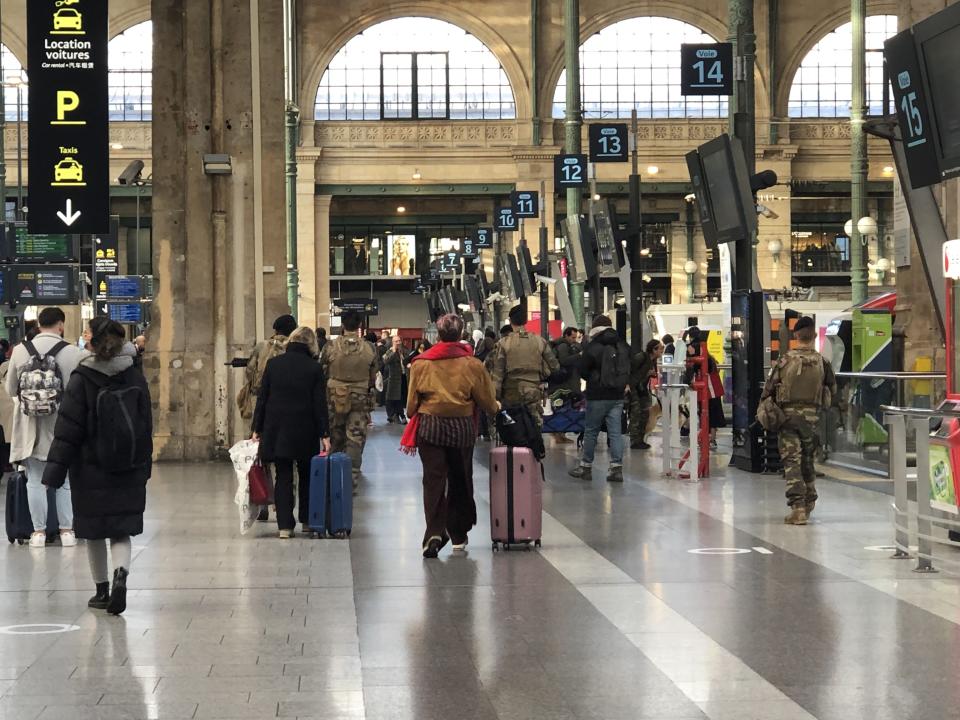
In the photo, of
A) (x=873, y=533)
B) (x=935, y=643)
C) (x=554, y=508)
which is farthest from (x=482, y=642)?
(x=554, y=508)

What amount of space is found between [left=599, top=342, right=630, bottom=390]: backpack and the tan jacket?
638 centimetres

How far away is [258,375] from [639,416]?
382 inches

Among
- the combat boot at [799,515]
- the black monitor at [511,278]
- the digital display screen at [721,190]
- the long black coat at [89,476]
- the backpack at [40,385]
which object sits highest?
the digital display screen at [721,190]

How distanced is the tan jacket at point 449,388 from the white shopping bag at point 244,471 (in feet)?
6.19

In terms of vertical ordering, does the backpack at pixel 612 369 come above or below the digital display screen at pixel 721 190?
below

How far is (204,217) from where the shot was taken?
22.2 m

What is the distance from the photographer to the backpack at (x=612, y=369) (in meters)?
18.4

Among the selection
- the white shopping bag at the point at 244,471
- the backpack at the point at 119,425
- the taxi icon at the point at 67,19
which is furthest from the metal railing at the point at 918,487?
the taxi icon at the point at 67,19

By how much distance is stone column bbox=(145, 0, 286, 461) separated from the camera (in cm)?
2209

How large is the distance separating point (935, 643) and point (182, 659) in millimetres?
3658

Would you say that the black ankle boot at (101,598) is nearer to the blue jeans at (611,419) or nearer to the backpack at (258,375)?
the backpack at (258,375)

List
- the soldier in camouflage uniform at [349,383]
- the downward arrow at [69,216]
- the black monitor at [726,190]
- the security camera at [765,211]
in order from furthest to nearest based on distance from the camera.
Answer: the security camera at [765,211] < the black monitor at [726,190] < the downward arrow at [69,216] < the soldier in camouflage uniform at [349,383]

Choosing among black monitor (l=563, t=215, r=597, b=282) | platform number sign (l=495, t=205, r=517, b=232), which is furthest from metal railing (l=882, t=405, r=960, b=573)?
platform number sign (l=495, t=205, r=517, b=232)

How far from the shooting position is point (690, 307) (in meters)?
45.6
